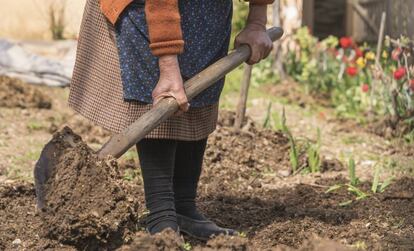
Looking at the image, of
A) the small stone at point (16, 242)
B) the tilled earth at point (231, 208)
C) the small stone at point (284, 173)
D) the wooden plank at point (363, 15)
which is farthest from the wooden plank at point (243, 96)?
the wooden plank at point (363, 15)

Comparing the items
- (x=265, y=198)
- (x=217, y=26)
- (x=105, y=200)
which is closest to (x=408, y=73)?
(x=265, y=198)

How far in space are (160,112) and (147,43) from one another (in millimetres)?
277

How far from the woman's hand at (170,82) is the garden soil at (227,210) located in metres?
0.32

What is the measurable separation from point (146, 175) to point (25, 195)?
0.87 m

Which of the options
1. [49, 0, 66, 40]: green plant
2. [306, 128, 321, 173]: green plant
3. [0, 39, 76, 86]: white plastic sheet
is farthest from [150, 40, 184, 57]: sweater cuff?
[49, 0, 66, 40]: green plant

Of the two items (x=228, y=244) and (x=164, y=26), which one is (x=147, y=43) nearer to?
(x=164, y=26)

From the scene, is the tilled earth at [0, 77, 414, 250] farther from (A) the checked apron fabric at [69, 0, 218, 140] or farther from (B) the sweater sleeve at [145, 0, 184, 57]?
(B) the sweater sleeve at [145, 0, 184, 57]

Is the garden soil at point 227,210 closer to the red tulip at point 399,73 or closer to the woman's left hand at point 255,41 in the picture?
the woman's left hand at point 255,41

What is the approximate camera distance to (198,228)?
373 cm

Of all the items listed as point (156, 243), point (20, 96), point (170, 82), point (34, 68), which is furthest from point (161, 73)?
point (34, 68)

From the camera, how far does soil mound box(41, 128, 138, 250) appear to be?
3.27 metres

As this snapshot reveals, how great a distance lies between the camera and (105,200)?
3318 millimetres

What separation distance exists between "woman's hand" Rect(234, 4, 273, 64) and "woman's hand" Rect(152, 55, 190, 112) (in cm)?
47

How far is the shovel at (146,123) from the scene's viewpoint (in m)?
3.27
